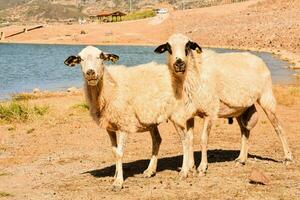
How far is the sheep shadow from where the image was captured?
1182 centimetres

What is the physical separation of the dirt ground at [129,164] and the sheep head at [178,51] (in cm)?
226

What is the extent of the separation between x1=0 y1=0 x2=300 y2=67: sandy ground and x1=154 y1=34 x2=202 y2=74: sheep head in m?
62.3

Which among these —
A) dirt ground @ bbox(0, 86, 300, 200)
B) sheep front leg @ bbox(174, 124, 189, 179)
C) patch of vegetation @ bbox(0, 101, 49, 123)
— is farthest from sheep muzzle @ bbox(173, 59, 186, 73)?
patch of vegetation @ bbox(0, 101, 49, 123)

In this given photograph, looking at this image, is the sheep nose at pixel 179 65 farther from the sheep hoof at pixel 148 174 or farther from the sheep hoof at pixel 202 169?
the sheep hoof at pixel 148 174

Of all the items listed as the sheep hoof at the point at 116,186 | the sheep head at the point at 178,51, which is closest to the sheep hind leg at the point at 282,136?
the sheep head at the point at 178,51

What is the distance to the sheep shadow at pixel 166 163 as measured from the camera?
1182cm

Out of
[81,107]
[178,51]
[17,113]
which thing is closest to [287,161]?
[178,51]

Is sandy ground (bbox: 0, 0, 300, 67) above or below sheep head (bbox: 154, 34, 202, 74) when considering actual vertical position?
below

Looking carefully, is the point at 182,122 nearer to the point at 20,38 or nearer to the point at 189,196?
the point at 189,196

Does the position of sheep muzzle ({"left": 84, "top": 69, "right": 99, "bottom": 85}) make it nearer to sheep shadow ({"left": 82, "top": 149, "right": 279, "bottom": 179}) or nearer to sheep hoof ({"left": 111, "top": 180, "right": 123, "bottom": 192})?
sheep hoof ({"left": 111, "top": 180, "right": 123, "bottom": 192})

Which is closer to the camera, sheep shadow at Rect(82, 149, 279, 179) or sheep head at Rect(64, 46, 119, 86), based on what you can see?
sheep head at Rect(64, 46, 119, 86)

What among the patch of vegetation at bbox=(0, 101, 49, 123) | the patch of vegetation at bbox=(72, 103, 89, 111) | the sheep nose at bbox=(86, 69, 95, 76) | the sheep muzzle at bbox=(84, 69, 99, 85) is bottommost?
the patch of vegetation at bbox=(72, 103, 89, 111)

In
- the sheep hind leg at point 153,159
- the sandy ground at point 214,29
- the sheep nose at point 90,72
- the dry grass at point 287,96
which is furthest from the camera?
the sandy ground at point 214,29

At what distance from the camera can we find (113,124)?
1047 cm
